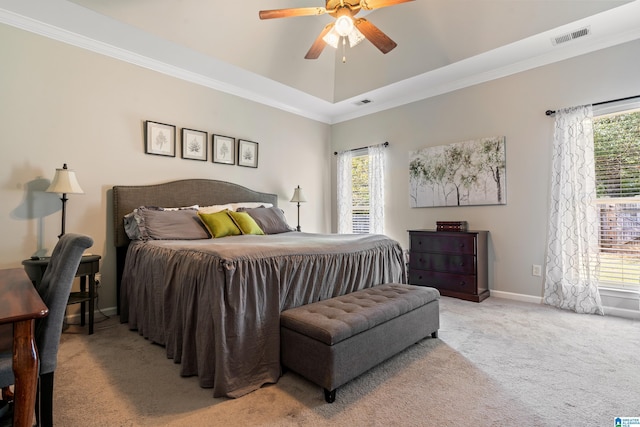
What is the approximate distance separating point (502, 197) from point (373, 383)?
9.72ft

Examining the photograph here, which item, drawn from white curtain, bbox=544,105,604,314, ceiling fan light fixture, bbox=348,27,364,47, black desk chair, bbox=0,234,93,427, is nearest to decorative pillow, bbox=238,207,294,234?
ceiling fan light fixture, bbox=348,27,364,47

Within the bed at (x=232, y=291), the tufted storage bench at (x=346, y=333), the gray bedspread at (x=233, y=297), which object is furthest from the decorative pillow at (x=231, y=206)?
the tufted storage bench at (x=346, y=333)

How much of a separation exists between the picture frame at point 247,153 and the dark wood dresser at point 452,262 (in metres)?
2.46

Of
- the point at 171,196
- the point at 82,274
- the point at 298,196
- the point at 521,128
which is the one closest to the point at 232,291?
the point at 82,274

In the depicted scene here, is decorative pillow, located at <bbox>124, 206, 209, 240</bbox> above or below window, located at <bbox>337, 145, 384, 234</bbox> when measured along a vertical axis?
below

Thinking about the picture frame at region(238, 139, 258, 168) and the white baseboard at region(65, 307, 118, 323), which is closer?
the white baseboard at region(65, 307, 118, 323)

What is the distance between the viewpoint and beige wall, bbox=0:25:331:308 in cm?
275

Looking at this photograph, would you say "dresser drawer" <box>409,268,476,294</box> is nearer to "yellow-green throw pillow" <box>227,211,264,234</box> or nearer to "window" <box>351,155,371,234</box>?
"window" <box>351,155,371,234</box>

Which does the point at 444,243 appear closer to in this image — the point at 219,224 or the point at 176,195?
the point at 219,224

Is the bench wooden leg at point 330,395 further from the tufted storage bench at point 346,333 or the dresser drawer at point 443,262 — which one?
the dresser drawer at point 443,262

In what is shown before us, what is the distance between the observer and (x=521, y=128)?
3676 mm

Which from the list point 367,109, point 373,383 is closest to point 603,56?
point 367,109

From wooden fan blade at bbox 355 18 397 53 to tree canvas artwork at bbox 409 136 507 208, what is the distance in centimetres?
194

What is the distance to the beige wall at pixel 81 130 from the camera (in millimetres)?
2746
